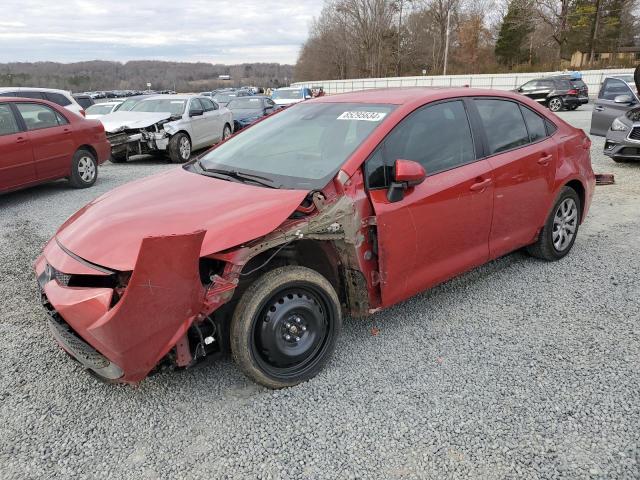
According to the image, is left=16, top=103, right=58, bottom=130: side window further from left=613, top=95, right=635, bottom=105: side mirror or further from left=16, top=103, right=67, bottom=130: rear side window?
left=613, top=95, right=635, bottom=105: side mirror

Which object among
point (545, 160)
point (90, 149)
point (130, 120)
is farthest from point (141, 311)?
point (130, 120)

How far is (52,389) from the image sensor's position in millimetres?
2844

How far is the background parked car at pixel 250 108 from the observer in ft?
51.6

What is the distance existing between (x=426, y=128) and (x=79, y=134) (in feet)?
22.4

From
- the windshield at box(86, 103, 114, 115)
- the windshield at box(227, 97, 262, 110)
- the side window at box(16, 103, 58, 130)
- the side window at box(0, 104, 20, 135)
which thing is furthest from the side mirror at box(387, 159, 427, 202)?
the windshield at box(227, 97, 262, 110)

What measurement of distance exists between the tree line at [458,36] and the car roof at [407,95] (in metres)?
42.7

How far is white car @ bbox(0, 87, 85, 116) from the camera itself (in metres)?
10.2

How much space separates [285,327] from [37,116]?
22.3 ft

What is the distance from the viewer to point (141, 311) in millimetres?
2205

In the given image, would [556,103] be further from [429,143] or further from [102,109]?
[429,143]

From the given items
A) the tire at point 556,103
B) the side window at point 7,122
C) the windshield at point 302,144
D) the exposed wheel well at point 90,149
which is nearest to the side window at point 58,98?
the exposed wheel well at point 90,149

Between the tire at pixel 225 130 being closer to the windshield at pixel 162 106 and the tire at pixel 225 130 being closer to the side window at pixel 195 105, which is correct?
the side window at pixel 195 105

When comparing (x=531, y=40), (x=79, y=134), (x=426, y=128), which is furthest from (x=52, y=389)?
(x=531, y=40)

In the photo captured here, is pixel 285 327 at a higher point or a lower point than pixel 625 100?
lower
